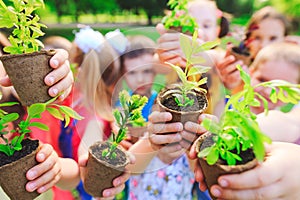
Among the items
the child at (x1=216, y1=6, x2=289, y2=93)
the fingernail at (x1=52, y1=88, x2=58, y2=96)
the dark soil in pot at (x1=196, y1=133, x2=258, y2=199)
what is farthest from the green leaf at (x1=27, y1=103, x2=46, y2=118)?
the child at (x1=216, y1=6, x2=289, y2=93)

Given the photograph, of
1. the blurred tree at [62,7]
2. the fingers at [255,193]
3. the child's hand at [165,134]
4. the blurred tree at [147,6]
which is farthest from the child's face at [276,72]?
the blurred tree at [62,7]

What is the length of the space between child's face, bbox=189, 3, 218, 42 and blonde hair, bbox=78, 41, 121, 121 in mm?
824

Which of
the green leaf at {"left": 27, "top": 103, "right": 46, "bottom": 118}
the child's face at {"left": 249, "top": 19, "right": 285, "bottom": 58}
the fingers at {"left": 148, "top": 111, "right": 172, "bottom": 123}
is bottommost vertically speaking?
the child's face at {"left": 249, "top": 19, "right": 285, "bottom": 58}

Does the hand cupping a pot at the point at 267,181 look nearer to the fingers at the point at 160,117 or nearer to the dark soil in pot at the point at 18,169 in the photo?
the fingers at the point at 160,117

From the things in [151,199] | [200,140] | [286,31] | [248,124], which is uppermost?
[248,124]

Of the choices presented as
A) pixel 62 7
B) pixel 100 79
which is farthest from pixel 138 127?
pixel 62 7

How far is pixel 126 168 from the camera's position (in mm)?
900

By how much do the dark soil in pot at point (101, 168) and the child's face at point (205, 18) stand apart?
4.58ft

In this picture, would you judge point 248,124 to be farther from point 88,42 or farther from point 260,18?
point 260,18

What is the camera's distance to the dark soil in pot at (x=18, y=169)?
77 cm

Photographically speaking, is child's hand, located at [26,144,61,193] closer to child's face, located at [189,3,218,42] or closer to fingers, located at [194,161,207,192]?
fingers, located at [194,161,207,192]

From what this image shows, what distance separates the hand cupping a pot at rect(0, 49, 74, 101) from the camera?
2.87 feet

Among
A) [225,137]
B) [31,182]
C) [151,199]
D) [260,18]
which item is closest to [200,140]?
[225,137]

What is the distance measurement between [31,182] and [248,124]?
0.50m
